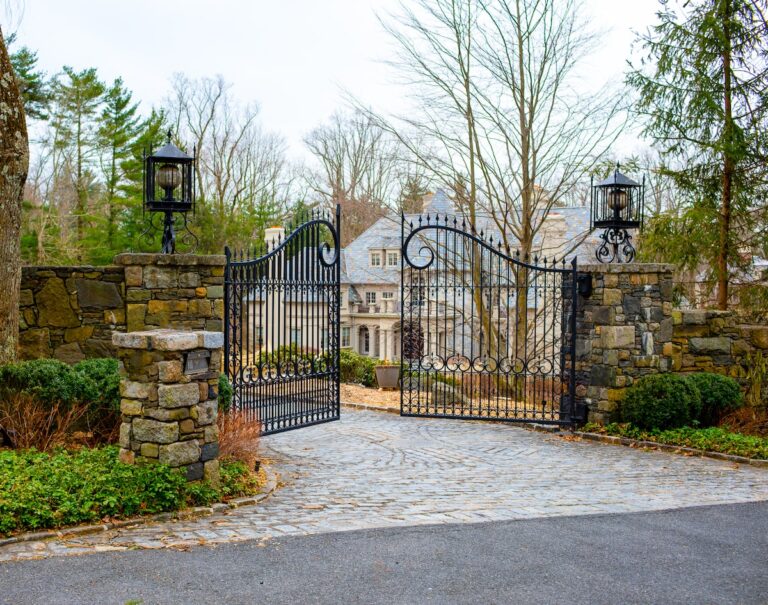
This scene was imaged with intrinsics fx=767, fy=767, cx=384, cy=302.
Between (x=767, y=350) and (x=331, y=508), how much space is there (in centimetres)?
741

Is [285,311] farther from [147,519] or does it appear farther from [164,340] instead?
[147,519]

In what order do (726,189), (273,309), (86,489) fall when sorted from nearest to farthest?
(86,489) → (273,309) → (726,189)

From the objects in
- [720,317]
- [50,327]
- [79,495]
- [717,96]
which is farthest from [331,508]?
[717,96]

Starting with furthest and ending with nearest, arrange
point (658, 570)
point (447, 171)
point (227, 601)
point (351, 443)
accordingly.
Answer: point (447, 171) < point (351, 443) < point (658, 570) < point (227, 601)

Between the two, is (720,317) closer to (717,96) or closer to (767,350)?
(767,350)

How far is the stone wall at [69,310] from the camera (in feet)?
27.9

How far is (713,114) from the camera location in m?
12.4

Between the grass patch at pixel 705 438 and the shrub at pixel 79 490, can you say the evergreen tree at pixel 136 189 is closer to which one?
the grass patch at pixel 705 438

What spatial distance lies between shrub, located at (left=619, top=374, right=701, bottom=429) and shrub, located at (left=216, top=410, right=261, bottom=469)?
4809 mm

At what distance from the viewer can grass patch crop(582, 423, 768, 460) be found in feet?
28.3

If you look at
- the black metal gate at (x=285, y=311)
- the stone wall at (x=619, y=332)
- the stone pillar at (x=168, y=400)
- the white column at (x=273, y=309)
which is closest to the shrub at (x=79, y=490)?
Answer: the stone pillar at (x=168, y=400)

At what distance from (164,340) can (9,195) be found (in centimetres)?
323

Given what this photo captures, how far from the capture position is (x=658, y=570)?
4.80 metres

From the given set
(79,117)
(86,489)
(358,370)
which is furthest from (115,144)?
(86,489)
